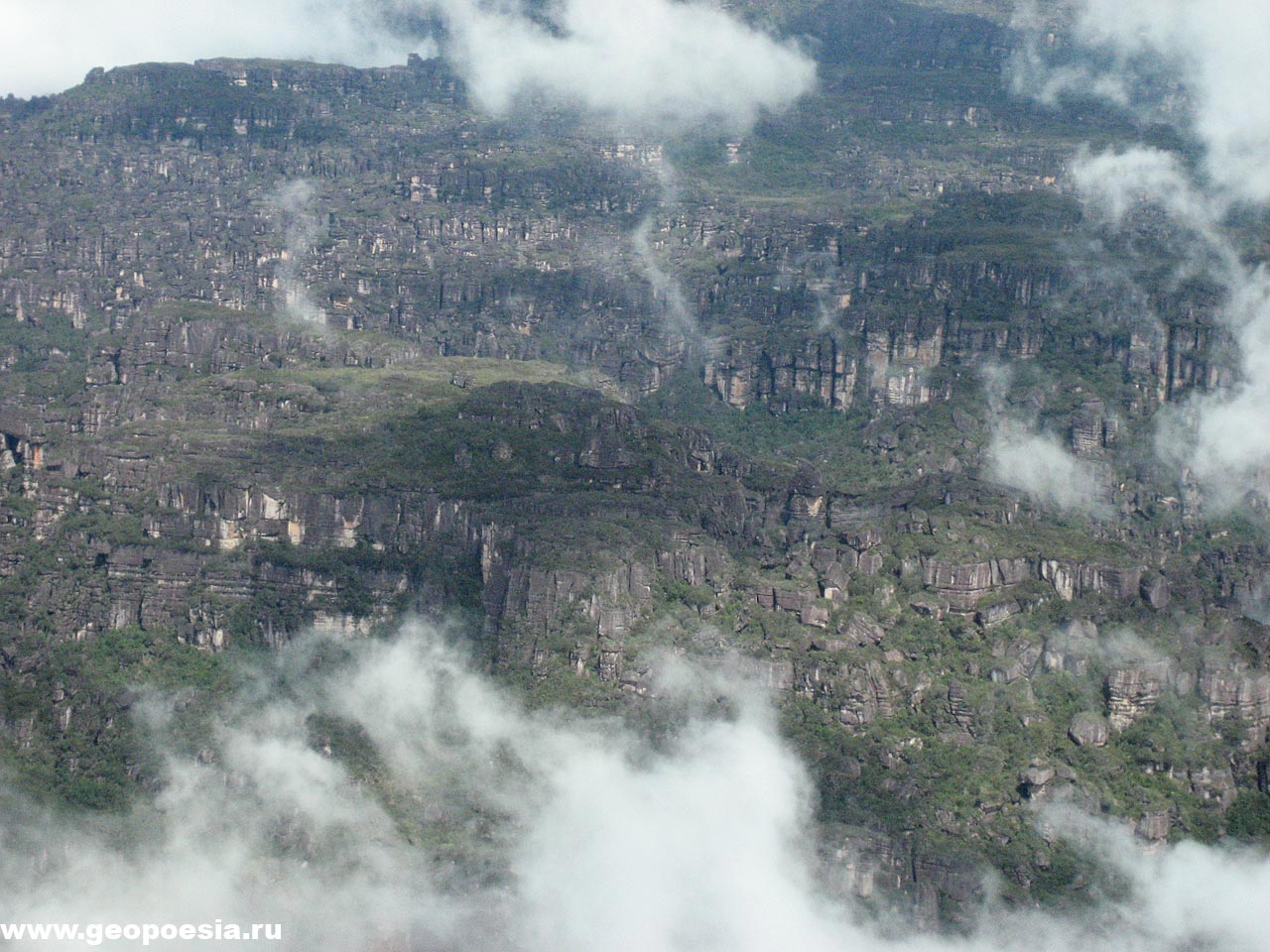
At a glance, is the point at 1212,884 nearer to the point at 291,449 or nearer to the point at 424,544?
the point at 424,544

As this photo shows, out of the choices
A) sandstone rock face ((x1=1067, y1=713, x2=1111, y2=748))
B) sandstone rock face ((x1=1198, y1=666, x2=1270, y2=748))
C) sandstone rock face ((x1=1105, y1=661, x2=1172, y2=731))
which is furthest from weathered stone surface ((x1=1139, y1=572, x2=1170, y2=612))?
sandstone rock face ((x1=1067, y1=713, x2=1111, y2=748))

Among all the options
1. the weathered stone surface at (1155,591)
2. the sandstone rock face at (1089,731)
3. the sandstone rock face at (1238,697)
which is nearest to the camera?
the sandstone rock face at (1089,731)

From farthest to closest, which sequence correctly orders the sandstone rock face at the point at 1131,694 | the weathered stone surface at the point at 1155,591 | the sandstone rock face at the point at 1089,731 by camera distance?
the weathered stone surface at the point at 1155,591, the sandstone rock face at the point at 1131,694, the sandstone rock face at the point at 1089,731

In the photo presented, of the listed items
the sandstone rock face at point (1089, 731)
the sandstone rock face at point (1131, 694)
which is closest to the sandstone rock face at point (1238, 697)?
the sandstone rock face at point (1131, 694)

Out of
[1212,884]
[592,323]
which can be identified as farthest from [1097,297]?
[1212,884]

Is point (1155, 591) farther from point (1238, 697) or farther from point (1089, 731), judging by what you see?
point (1089, 731)

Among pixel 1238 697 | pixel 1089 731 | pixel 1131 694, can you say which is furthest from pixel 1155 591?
pixel 1089 731

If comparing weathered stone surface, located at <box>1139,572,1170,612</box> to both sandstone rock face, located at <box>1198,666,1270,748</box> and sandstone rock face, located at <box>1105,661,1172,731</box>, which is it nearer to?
sandstone rock face, located at <box>1105,661,1172,731</box>

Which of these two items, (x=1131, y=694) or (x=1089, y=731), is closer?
(x=1089, y=731)

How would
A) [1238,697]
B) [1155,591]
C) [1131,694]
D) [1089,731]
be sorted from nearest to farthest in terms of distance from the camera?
[1089,731] → [1238,697] → [1131,694] → [1155,591]

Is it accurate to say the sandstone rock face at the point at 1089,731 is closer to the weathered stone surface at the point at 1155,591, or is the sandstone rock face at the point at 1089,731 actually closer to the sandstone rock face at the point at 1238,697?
the sandstone rock face at the point at 1238,697

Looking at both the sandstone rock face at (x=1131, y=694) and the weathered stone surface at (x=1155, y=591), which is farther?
the weathered stone surface at (x=1155, y=591)

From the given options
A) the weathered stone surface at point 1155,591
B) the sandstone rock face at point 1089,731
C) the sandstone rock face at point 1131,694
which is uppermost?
the weathered stone surface at point 1155,591
